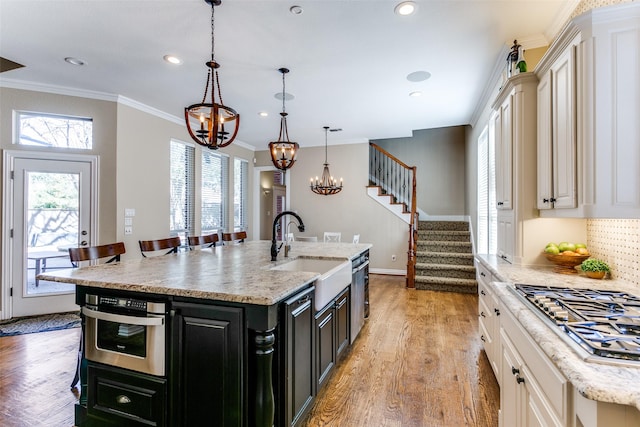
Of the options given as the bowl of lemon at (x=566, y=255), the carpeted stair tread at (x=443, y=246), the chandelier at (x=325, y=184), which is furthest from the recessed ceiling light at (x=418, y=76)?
the carpeted stair tread at (x=443, y=246)

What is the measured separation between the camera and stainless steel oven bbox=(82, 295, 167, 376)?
1.65 meters

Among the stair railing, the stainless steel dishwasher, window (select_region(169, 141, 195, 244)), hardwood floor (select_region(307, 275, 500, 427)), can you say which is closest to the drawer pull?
hardwood floor (select_region(307, 275, 500, 427))

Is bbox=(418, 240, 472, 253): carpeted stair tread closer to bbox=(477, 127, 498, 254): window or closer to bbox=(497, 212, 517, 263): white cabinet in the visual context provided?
bbox=(477, 127, 498, 254): window

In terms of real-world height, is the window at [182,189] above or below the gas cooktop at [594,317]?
above

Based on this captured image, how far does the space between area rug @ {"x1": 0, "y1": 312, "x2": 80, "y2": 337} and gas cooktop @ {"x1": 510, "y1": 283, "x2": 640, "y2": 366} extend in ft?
15.3

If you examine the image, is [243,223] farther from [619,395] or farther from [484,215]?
[619,395]

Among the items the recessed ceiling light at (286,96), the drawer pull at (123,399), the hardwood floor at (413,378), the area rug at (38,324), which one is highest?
the recessed ceiling light at (286,96)

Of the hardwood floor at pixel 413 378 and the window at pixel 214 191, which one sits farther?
the window at pixel 214 191

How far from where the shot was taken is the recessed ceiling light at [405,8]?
2357 mm

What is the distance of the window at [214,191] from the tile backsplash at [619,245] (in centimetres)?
584

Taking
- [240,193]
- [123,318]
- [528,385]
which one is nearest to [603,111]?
[528,385]

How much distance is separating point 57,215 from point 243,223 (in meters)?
3.82

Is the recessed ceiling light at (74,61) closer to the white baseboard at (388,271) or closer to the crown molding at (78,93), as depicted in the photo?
the crown molding at (78,93)

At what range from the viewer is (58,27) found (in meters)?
2.71
